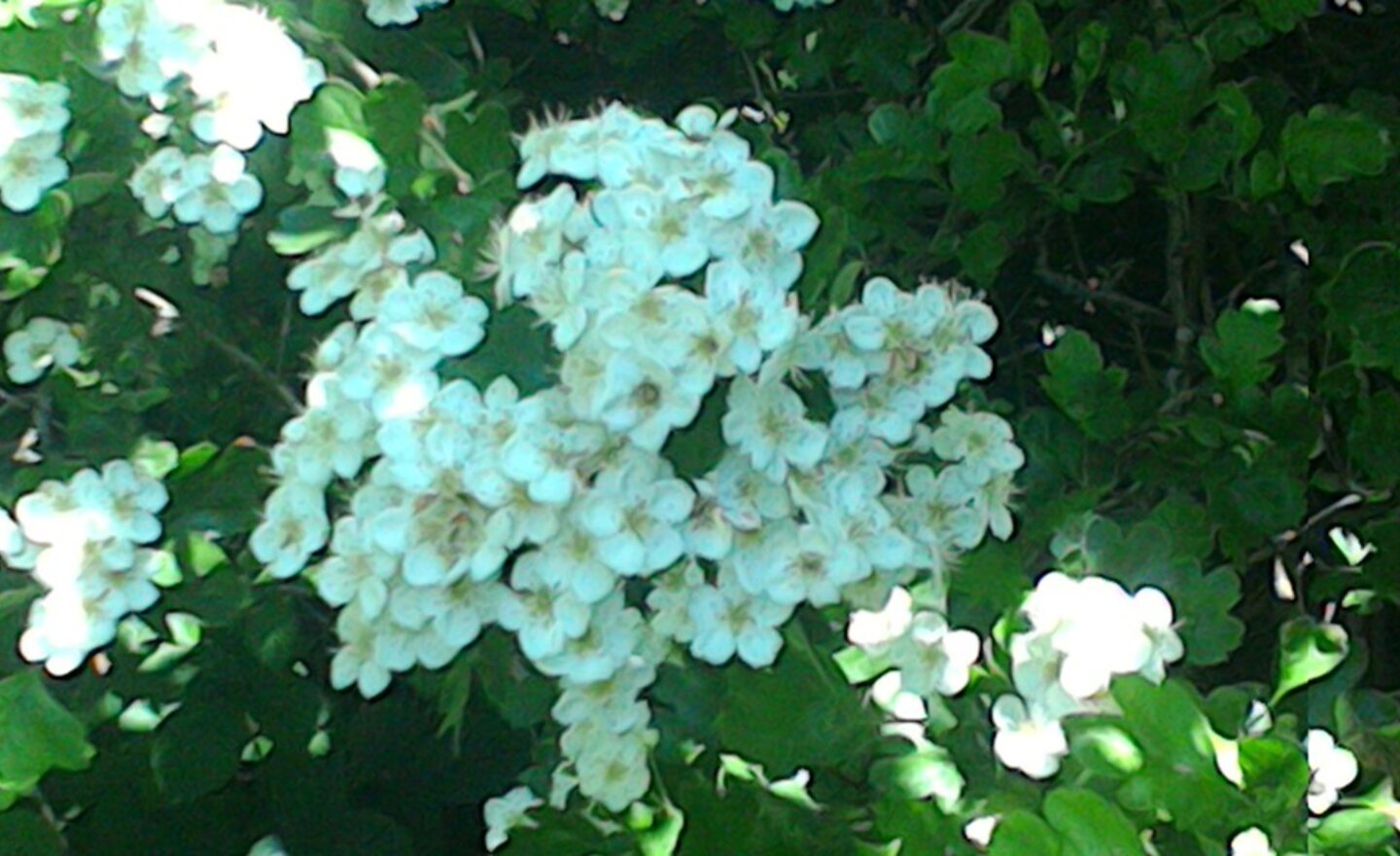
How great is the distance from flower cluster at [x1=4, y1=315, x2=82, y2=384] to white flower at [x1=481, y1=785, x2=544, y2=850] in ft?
1.75

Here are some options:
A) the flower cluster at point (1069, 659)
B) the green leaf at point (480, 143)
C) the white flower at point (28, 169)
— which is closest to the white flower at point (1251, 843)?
the flower cluster at point (1069, 659)

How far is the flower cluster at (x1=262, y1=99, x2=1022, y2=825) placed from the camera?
3.23 ft

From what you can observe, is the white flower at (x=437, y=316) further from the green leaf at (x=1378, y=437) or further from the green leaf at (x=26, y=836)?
the green leaf at (x=1378, y=437)

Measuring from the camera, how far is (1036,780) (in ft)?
3.33

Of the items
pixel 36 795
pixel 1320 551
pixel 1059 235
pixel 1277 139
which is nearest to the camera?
pixel 36 795

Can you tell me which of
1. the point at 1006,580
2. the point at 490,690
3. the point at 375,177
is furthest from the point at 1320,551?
the point at 375,177

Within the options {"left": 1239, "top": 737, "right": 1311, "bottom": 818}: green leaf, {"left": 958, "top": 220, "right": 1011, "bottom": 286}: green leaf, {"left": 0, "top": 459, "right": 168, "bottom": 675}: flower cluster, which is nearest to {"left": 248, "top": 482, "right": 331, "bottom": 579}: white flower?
{"left": 0, "top": 459, "right": 168, "bottom": 675}: flower cluster

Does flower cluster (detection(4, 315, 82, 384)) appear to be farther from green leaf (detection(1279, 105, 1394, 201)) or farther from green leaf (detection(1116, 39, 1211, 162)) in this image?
green leaf (detection(1279, 105, 1394, 201))

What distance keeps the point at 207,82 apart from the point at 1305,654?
0.96 metres

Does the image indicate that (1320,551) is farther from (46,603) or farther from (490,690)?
(46,603)

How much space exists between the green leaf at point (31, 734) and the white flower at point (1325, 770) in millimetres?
882

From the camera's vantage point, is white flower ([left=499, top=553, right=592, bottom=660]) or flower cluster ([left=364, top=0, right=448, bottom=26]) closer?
white flower ([left=499, top=553, right=592, bottom=660])

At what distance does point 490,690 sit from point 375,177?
0.41 metres

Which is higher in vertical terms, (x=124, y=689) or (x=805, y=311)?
(x=805, y=311)
